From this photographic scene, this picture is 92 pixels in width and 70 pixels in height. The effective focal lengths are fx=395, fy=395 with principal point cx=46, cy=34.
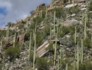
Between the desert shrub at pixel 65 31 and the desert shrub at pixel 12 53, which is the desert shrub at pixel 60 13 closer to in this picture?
the desert shrub at pixel 65 31

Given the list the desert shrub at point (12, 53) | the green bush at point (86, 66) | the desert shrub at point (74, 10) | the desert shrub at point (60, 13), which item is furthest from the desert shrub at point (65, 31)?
the green bush at point (86, 66)

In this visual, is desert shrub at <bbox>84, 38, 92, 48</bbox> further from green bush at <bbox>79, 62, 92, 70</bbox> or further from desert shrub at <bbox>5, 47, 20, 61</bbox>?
desert shrub at <bbox>5, 47, 20, 61</bbox>

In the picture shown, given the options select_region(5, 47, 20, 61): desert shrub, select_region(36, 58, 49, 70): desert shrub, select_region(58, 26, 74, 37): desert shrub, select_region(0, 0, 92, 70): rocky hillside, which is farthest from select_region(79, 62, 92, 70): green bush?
select_region(5, 47, 20, 61): desert shrub

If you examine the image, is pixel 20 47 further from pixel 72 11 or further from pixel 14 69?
pixel 72 11

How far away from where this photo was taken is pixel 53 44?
760 inches

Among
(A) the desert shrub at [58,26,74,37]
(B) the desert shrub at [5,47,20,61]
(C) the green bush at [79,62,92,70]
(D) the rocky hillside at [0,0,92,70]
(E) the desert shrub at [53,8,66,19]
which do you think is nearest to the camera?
(C) the green bush at [79,62,92,70]

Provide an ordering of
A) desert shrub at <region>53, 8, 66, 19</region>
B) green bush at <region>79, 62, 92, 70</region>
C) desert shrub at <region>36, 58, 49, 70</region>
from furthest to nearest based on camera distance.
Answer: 1. desert shrub at <region>53, 8, 66, 19</region>
2. desert shrub at <region>36, 58, 49, 70</region>
3. green bush at <region>79, 62, 92, 70</region>

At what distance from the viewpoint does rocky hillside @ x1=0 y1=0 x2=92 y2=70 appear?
1767 cm

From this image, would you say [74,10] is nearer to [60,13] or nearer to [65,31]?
[60,13]

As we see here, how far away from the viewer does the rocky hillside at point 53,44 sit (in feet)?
58.0

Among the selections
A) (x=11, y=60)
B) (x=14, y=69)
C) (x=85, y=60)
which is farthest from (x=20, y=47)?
(x=85, y=60)

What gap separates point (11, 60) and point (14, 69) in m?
1.38

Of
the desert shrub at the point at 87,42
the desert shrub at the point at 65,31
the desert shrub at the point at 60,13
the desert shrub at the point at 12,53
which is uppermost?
the desert shrub at the point at 60,13

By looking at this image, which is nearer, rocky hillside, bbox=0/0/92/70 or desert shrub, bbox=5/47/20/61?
rocky hillside, bbox=0/0/92/70
